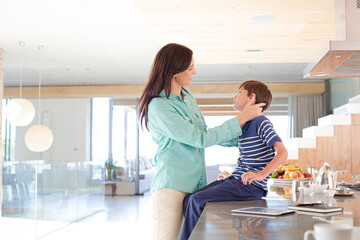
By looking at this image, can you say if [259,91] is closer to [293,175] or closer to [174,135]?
[174,135]

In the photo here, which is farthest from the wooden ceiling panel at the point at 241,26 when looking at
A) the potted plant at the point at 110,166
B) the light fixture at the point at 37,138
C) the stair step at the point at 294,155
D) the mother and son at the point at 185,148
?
the potted plant at the point at 110,166

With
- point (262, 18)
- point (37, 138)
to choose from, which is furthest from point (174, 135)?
point (37, 138)

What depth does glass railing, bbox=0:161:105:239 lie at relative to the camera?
5.55m

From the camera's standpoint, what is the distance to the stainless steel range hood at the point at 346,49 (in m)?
2.43

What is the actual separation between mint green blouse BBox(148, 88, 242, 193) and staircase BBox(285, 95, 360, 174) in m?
4.68

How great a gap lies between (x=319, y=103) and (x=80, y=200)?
562 cm

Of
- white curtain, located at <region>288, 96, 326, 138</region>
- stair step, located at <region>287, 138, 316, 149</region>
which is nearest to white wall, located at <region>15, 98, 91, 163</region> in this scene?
white curtain, located at <region>288, 96, 326, 138</region>

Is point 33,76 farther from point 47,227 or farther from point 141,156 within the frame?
point 47,227

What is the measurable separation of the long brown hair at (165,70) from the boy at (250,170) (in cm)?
37

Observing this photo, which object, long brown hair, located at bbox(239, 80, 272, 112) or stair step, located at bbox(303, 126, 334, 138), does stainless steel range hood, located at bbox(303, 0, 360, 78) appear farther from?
stair step, located at bbox(303, 126, 334, 138)

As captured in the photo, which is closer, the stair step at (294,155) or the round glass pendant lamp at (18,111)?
the round glass pendant lamp at (18,111)

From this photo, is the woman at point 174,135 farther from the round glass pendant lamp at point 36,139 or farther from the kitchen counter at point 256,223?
the round glass pendant lamp at point 36,139

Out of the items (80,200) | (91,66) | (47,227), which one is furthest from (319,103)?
(47,227)

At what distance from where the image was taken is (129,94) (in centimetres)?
978
